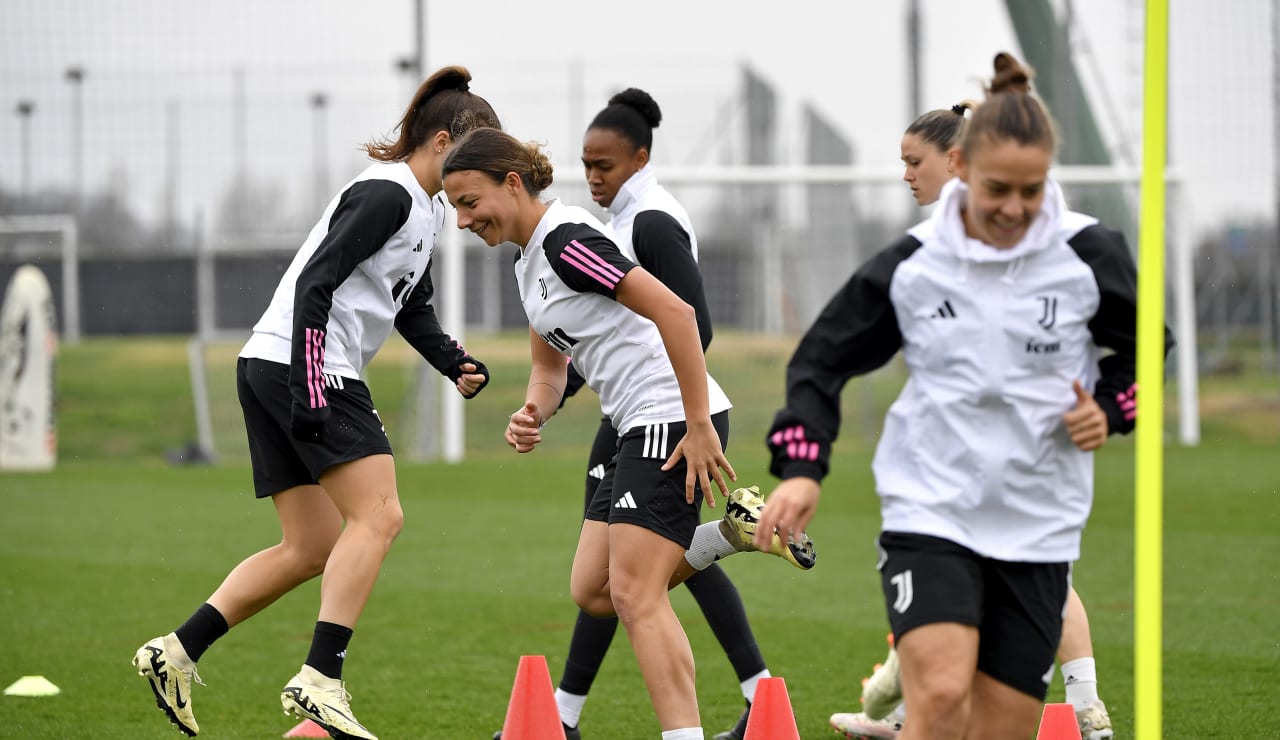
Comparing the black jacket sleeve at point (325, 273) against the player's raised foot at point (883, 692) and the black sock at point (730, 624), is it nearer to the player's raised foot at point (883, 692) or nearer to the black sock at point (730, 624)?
the black sock at point (730, 624)

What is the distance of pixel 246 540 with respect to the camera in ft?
38.0

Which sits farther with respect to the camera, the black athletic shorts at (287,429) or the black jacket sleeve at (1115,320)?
the black athletic shorts at (287,429)

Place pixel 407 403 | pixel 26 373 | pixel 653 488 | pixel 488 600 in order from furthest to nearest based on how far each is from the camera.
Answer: pixel 407 403
pixel 26 373
pixel 488 600
pixel 653 488

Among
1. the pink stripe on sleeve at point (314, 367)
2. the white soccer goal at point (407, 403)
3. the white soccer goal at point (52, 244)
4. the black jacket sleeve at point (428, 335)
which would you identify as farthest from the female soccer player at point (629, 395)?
the white soccer goal at point (52, 244)

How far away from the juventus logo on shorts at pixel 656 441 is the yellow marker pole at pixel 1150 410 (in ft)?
5.66

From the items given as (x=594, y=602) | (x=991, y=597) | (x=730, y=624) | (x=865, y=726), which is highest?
(x=991, y=597)

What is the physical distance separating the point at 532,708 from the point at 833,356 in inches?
73.3

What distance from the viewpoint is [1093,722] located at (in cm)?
492

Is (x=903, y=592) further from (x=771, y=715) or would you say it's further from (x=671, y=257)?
(x=671, y=257)

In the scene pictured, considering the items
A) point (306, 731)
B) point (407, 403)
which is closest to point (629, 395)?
point (306, 731)

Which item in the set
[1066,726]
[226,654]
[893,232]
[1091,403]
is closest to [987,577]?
[1091,403]

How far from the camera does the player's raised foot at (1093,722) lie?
4.90 metres

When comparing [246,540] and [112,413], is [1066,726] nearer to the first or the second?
[246,540]

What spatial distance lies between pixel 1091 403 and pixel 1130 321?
216 mm
